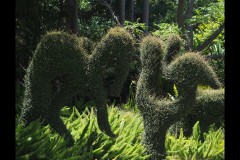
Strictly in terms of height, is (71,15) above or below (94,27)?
above

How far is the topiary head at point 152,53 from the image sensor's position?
710 centimetres

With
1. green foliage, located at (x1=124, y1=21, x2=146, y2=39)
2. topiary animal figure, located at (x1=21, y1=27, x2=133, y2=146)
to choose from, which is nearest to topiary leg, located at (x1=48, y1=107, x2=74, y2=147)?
topiary animal figure, located at (x1=21, y1=27, x2=133, y2=146)

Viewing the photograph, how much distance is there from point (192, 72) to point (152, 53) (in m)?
0.80

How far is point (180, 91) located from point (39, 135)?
2.41 m

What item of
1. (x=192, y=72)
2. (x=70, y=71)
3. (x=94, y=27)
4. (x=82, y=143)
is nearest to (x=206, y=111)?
(x=192, y=72)

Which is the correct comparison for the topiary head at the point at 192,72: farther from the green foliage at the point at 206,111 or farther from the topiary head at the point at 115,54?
the green foliage at the point at 206,111

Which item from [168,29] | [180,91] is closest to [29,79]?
[180,91]

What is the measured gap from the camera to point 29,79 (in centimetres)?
671

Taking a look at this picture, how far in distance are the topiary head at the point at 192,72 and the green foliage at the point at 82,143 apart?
4.37 ft

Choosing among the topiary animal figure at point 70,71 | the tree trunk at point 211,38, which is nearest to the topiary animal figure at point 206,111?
the topiary animal figure at point 70,71

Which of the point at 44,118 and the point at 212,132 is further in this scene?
the point at 212,132

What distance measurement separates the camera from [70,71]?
651 centimetres

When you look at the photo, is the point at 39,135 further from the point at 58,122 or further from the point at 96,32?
the point at 96,32

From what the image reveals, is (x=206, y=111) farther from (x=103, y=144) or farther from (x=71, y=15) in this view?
(x=71, y=15)
